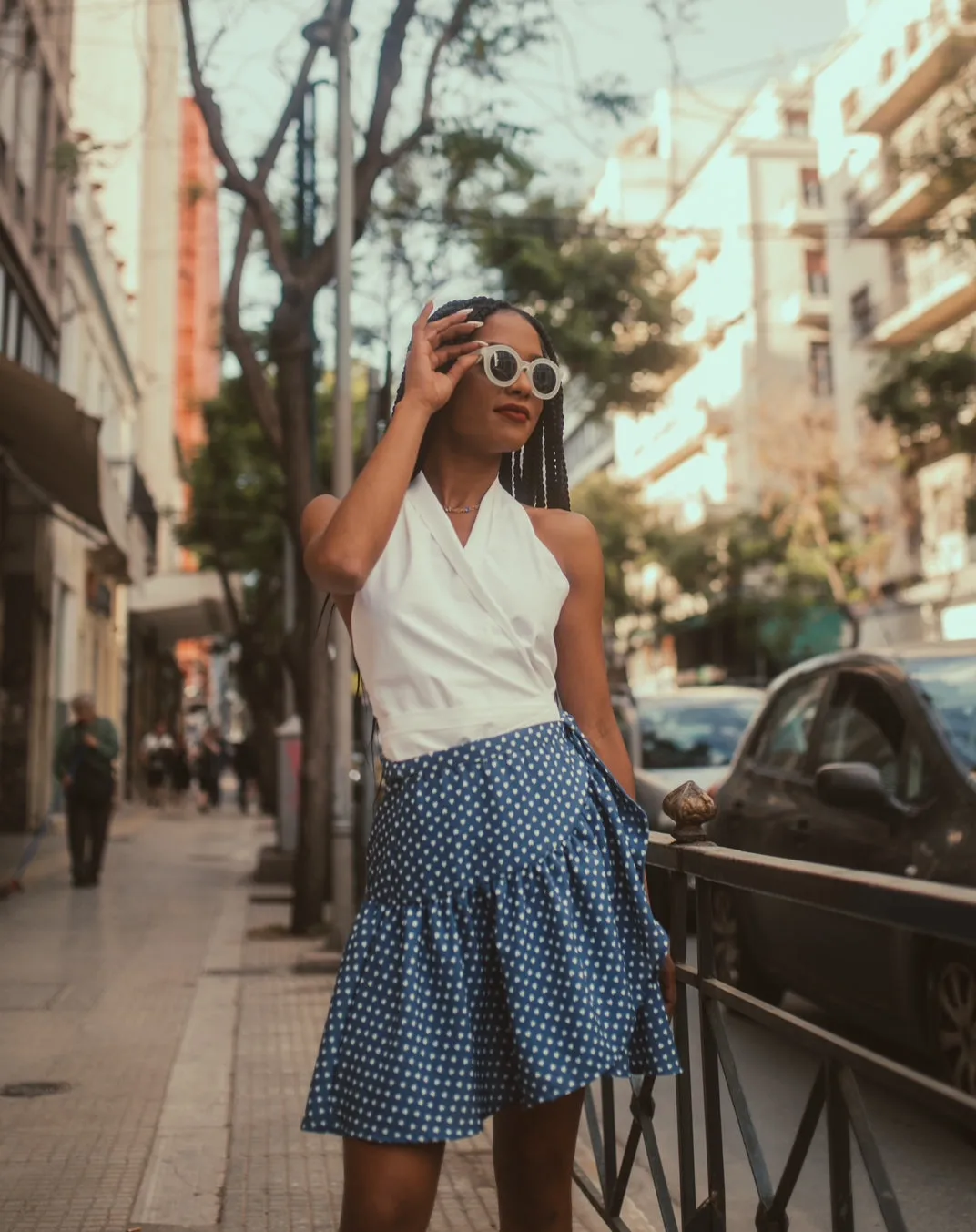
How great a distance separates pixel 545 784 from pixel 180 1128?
327 centimetres

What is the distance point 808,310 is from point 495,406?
44761mm

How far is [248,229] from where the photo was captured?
12422 millimetres

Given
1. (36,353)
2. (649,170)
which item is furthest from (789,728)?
(649,170)

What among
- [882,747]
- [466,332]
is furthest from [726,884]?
[882,747]

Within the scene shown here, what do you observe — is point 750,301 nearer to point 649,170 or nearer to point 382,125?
point 649,170

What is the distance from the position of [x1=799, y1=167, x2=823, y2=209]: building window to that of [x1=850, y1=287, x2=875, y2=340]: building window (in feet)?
24.5

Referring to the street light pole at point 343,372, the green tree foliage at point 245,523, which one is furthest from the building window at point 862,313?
the street light pole at point 343,372

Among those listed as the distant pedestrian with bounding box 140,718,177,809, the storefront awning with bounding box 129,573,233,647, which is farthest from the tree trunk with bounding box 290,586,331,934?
the storefront awning with bounding box 129,573,233,647

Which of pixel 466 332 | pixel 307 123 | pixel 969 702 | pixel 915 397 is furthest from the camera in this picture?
pixel 915 397

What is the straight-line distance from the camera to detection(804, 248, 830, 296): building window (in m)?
46.8

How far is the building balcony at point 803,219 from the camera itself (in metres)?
45.2

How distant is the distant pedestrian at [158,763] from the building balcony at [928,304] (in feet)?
58.3

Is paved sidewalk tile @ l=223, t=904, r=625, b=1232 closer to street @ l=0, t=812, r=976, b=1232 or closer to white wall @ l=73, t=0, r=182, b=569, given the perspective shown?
street @ l=0, t=812, r=976, b=1232

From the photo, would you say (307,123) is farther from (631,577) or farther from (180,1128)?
(631,577)
